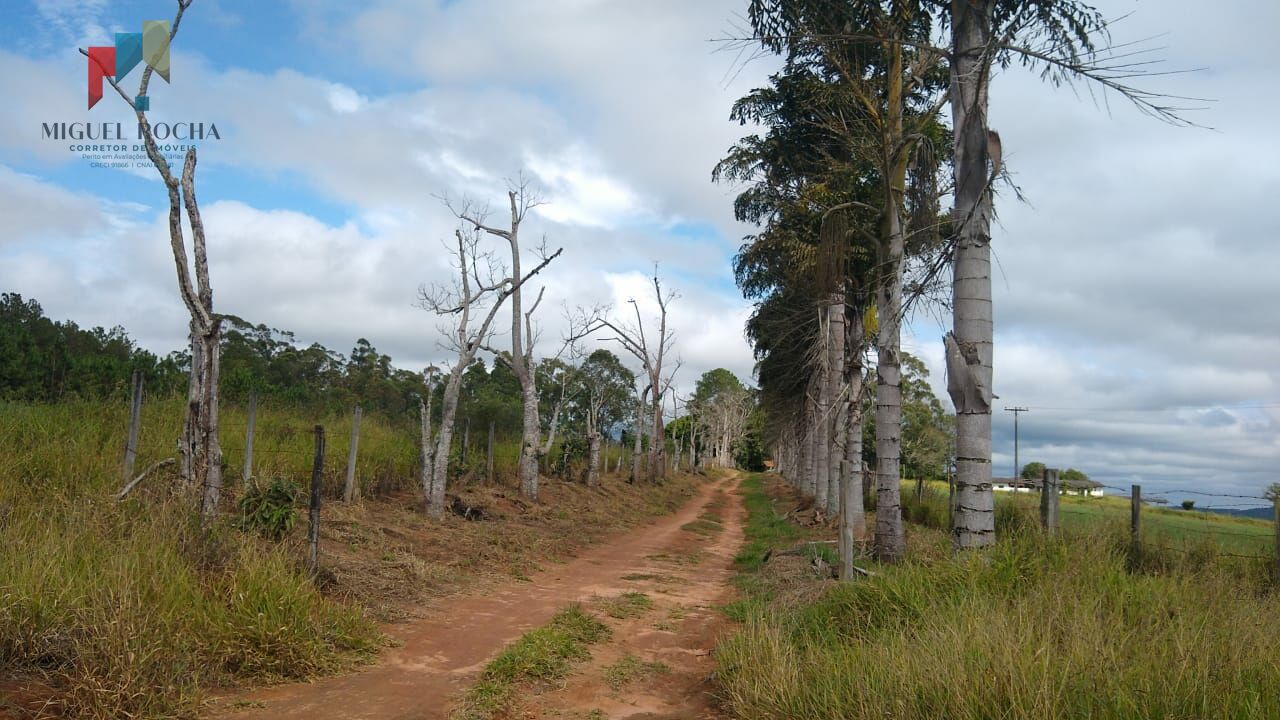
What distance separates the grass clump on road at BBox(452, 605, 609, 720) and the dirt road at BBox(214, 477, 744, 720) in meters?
0.15

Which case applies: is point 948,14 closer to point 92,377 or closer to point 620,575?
point 620,575

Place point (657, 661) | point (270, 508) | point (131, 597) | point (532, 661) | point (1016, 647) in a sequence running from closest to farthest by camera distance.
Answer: point (1016, 647) < point (131, 597) < point (532, 661) < point (657, 661) < point (270, 508)

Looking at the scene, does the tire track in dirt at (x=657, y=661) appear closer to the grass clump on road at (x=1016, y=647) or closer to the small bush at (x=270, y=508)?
the grass clump on road at (x=1016, y=647)

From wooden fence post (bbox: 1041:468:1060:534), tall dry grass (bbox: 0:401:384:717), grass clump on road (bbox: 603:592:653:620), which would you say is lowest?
grass clump on road (bbox: 603:592:653:620)

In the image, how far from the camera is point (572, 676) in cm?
662

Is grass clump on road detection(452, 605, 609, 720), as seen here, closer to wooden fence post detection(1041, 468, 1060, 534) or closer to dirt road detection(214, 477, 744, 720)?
dirt road detection(214, 477, 744, 720)

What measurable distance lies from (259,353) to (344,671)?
3537 centimetres

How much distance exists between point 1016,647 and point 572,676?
368 centimetres

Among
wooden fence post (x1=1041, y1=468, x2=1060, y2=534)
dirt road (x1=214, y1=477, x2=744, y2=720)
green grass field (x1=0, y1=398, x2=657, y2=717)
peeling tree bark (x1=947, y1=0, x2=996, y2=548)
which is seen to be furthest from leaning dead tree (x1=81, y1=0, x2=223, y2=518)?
wooden fence post (x1=1041, y1=468, x2=1060, y2=534)

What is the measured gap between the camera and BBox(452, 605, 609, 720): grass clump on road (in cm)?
→ 577

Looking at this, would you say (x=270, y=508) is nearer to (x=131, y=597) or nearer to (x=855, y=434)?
(x=131, y=597)

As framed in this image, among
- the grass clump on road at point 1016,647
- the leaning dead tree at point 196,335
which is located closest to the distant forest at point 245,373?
the leaning dead tree at point 196,335

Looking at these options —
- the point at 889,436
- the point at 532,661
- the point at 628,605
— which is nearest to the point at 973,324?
the point at 889,436

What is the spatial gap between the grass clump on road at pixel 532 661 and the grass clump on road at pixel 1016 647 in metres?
1.43
